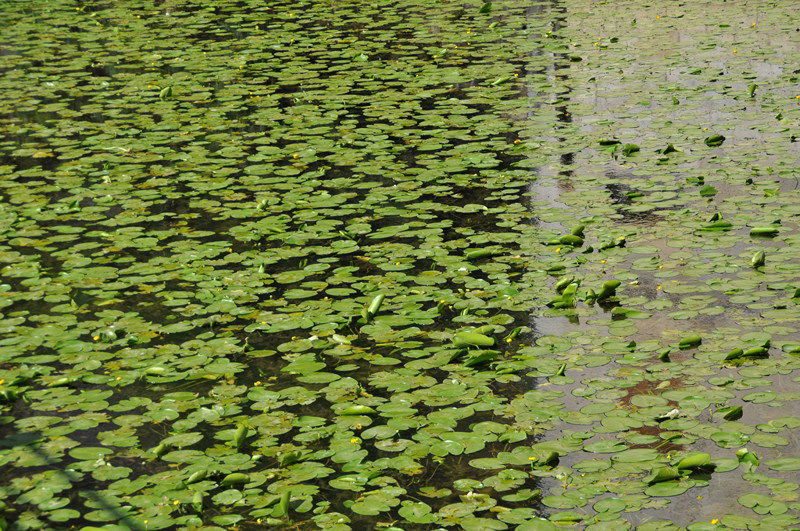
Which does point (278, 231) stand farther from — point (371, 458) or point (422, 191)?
point (371, 458)

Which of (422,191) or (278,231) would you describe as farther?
(422,191)

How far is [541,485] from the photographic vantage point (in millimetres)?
3066

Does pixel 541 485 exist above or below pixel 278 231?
below

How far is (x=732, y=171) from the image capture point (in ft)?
18.0

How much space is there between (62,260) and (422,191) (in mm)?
2076

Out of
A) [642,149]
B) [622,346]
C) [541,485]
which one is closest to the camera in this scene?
[541,485]

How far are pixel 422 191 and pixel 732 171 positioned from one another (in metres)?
1.85

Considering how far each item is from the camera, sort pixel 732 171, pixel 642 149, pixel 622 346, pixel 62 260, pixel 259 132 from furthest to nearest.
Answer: pixel 259 132 → pixel 642 149 → pixel 732 171 → pixel 62 260 → pixel 622 346

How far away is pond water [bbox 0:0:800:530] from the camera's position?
3096 mm

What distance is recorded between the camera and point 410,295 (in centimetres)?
436

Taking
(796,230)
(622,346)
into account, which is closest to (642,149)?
(796,230)

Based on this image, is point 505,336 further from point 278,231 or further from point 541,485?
point 278,231

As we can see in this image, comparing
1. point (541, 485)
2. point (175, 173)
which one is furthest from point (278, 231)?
point (541, 485)

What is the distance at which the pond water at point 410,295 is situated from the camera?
3096 millimetres
